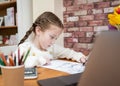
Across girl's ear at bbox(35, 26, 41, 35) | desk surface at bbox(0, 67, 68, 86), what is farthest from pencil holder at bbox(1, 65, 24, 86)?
girl's ear at bbox(35, 26, 41, 35)

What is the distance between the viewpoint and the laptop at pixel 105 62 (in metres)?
0.36

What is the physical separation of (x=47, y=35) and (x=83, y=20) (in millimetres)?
972

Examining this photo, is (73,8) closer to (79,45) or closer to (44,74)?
(79,45)

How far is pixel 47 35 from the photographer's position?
1.62 meters

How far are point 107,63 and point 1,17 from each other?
297 centimetres

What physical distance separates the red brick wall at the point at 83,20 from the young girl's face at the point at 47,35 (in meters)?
0.78

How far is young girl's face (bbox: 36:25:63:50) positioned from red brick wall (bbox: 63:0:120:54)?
2.57 ft

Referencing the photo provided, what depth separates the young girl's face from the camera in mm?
1604

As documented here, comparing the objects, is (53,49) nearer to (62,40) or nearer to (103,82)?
(62,40)

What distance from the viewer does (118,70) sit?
0.36m

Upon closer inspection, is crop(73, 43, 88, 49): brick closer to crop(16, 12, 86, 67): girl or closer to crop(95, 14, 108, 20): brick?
crop(95, 14, 108, 20): brick

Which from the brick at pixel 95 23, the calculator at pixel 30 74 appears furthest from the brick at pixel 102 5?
the calculator at pixel 30 74

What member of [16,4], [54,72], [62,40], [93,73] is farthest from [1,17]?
[93,73]

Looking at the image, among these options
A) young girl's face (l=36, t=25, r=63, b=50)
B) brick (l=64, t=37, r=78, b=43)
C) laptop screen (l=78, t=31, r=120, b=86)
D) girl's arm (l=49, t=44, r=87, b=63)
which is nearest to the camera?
laptop screen (l=78, t=31, r=120, b=86)
